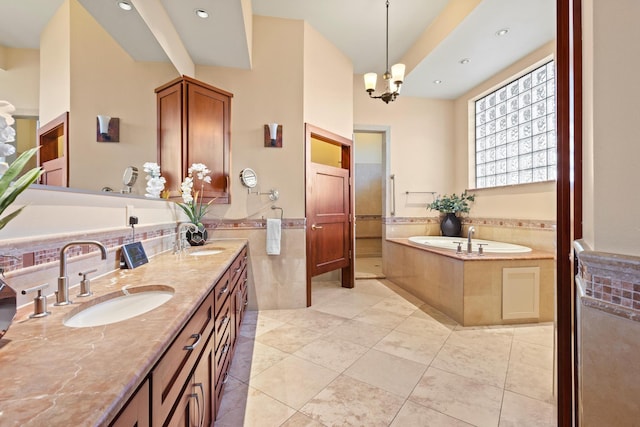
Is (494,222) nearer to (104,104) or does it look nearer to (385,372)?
(385,372)

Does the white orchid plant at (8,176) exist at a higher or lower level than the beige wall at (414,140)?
lower

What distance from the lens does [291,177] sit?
2.96 meters

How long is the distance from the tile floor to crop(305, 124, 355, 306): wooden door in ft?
2.57

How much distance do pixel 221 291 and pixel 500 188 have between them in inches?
147

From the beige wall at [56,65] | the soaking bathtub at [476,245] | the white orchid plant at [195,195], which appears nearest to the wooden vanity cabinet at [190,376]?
the beige wall at [56,65]

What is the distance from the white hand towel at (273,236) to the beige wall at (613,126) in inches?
96.1

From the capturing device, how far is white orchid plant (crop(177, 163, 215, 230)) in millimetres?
2284

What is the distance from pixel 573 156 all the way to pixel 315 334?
2137 millimetres

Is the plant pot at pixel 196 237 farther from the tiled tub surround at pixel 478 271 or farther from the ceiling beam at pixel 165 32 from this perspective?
the tiled tub surround at pixel 478 271

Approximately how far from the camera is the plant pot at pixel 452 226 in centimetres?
404

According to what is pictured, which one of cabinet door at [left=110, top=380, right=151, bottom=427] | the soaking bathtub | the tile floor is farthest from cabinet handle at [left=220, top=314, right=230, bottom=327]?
the soaking bathtub

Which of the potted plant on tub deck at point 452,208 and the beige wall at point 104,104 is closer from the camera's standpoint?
the beige wall at point 104,104

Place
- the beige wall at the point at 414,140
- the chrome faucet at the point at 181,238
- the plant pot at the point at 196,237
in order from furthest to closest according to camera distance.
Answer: the beige wall at the point at 414,140 < the plant pot at the point at 196,237 < the chrome faucet at the point at 181,238

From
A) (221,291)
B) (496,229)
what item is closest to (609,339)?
(221,291)
